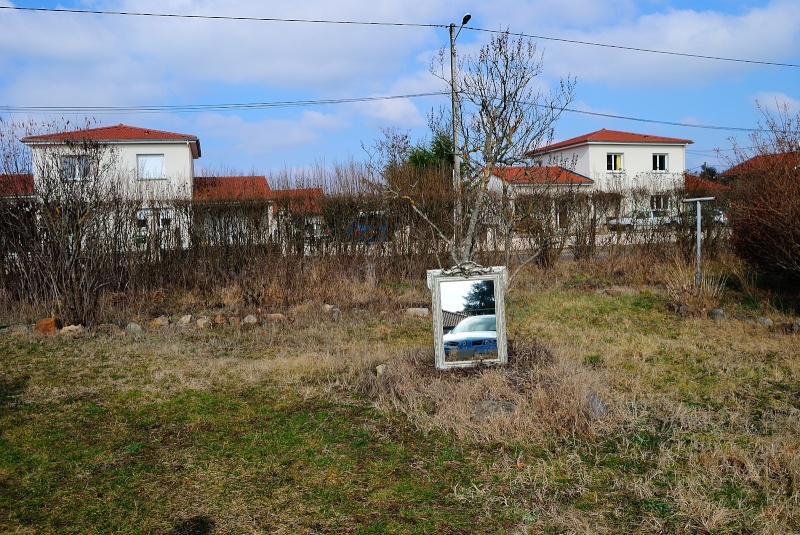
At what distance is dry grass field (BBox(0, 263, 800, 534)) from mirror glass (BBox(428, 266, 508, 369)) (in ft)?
0.66

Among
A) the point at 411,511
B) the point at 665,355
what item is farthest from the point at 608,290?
the point at 411,511

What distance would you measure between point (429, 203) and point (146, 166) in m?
21.5

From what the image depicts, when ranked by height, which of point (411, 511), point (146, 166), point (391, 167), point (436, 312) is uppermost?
point (146, 166)

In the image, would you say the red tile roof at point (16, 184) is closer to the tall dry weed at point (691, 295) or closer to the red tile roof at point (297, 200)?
the red tile roof at point (297, 200)

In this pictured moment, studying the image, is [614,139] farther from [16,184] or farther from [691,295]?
[16,184]

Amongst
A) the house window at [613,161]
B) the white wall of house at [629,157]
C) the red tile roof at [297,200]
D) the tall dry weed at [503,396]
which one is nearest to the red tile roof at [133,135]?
the red tile roof at [297,200]

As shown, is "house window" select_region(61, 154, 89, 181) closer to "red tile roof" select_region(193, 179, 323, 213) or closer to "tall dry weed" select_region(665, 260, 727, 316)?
"red tile roof" select_region(193, 179, 323, 213)

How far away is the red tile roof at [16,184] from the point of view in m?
10.6

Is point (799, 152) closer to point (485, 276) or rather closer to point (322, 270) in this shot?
point (485, 276)

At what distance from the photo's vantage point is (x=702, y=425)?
483 centimetres

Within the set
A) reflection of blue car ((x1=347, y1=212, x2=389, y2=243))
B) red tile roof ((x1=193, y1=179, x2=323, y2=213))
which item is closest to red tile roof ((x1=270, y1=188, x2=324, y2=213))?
red tile roof ((x1=193, y1=179, x2=323, y2=213))

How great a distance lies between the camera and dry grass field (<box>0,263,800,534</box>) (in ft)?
11.8

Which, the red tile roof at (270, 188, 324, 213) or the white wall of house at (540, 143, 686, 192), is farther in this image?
the white wall of house at (540, 143, 686, 192)

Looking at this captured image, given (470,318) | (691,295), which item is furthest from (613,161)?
(470,318)
